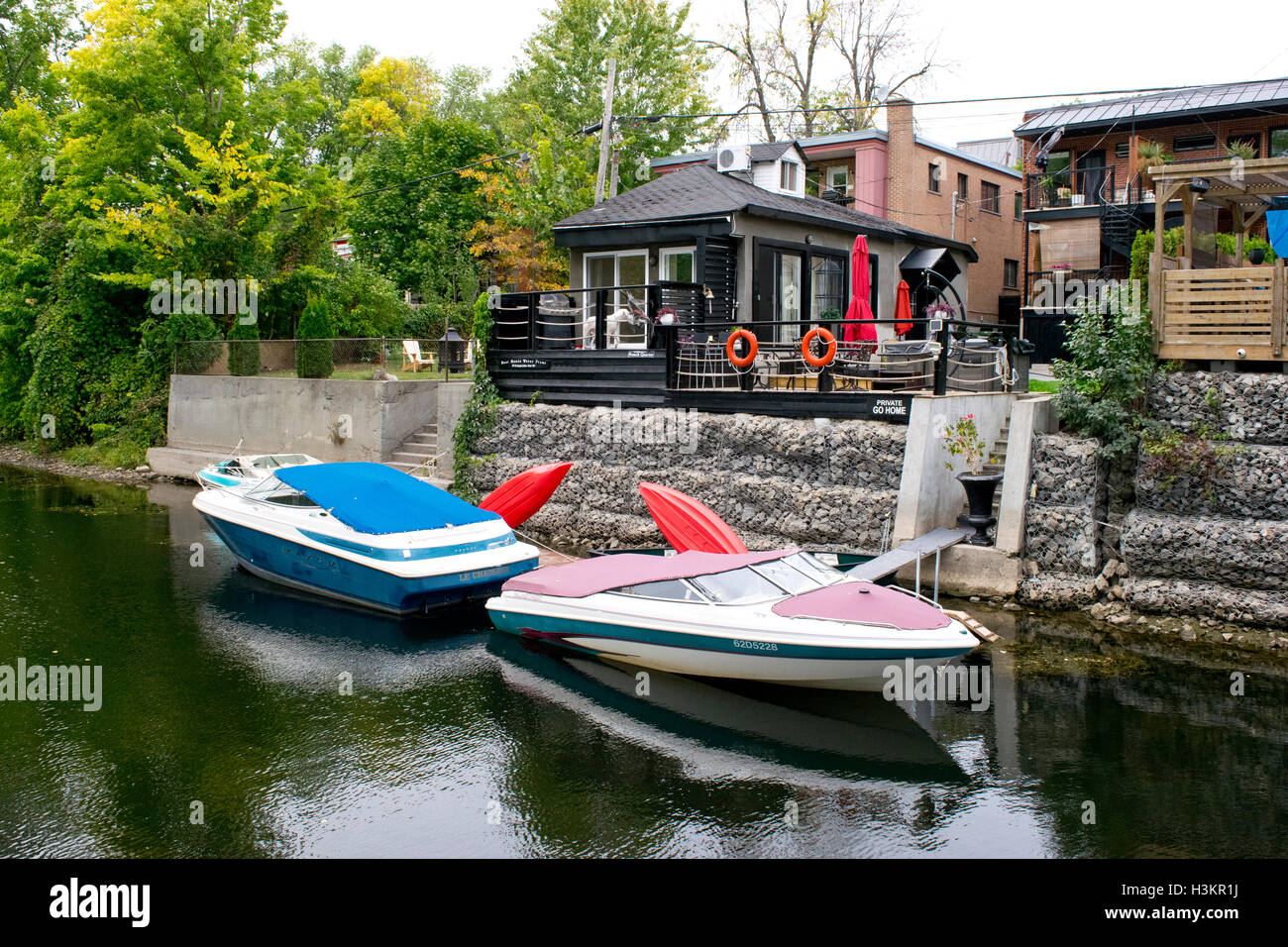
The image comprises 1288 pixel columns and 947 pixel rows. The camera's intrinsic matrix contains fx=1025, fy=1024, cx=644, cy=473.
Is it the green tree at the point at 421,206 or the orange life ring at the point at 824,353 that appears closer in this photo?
the orange life ring at the point at 824,353

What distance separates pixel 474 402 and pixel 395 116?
3125cm

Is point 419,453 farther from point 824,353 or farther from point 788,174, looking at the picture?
point 788,174

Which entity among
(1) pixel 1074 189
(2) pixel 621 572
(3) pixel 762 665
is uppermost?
(1) pixel 1074 189

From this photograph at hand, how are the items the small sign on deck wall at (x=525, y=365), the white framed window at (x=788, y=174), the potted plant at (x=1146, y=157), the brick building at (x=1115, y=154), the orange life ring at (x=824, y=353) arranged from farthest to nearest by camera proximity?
the brick building at (x=1115, y=154), the potted plant at (x=1146, y=157), the white framed window at (x=788, y=174), the small sign on deck wall at (x=525, y=365), the orange life ring at (x=824, y=353)

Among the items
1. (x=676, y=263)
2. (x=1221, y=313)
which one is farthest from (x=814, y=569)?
(x=676, y=263)

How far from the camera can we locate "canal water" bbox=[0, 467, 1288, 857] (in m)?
7.37

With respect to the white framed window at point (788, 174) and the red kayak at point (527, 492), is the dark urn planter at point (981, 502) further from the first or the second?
the white framed window at point (788, 174)

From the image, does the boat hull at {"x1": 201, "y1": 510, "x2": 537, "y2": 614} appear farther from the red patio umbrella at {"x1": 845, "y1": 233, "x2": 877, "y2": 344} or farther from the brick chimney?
the brick chimney

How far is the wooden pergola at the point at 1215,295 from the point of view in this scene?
42.5 feet

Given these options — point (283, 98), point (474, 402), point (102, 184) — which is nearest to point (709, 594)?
point (474, 402)

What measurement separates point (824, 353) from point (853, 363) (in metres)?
0.50

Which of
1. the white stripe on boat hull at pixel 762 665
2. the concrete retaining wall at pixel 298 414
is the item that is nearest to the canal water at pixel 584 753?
the white stripe on boat hull at pixel 762 665

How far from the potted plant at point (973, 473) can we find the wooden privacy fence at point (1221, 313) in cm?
262

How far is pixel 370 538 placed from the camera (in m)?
13.2
